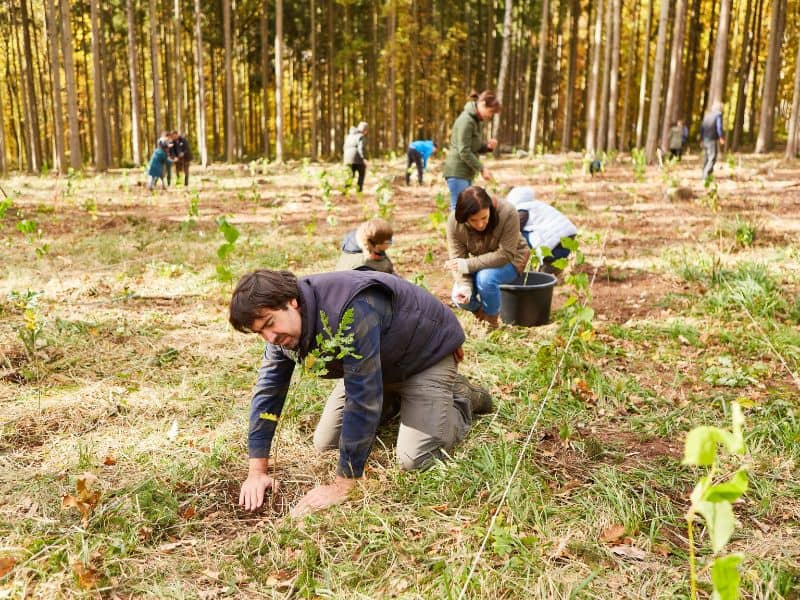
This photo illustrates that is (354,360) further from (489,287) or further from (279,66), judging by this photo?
(279,66)

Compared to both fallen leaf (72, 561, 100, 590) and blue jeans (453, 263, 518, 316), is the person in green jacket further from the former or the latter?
fallen leaf (72, 561, 100, 590)

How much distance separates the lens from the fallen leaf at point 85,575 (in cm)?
217

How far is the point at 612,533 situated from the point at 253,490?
147 cm

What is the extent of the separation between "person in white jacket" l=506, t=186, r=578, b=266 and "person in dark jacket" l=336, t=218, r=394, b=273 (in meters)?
1.35

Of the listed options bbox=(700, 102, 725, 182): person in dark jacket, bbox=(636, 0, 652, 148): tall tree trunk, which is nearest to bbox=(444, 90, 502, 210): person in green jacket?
bbox=(700, 102, 725, 182): person in dark jacket

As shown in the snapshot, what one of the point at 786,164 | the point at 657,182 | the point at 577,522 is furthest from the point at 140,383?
the point at 786,164

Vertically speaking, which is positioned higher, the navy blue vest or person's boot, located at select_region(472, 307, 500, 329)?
the navy blue vest

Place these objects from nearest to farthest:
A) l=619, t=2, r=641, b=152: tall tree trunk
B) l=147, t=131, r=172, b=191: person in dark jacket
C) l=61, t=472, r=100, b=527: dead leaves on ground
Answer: l=61, t=472, r=100, b=527: dead leaves on ground, l=147, t=131, r=172, b=191: person in dark jacket, l=619, t=2, r=641, b=152: tall tree trunk

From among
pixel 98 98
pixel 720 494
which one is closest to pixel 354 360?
pixel 720 494

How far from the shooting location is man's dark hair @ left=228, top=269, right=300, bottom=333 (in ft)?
7.41

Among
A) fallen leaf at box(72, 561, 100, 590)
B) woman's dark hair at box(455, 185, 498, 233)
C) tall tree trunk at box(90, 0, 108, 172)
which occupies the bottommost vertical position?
fallen leaf at box(72, 561, 100, 590)

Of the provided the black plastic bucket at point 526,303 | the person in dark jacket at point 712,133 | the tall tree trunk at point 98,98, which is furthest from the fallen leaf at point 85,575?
the tall tree trunk at point 98,98

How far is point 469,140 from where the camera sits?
6188mm

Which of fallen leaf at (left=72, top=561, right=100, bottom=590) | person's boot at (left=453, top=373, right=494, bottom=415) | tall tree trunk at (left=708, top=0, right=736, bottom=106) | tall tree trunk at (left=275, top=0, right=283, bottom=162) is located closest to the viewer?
fallen leaf at (left=72, top=561, right=100, bottom=590)
